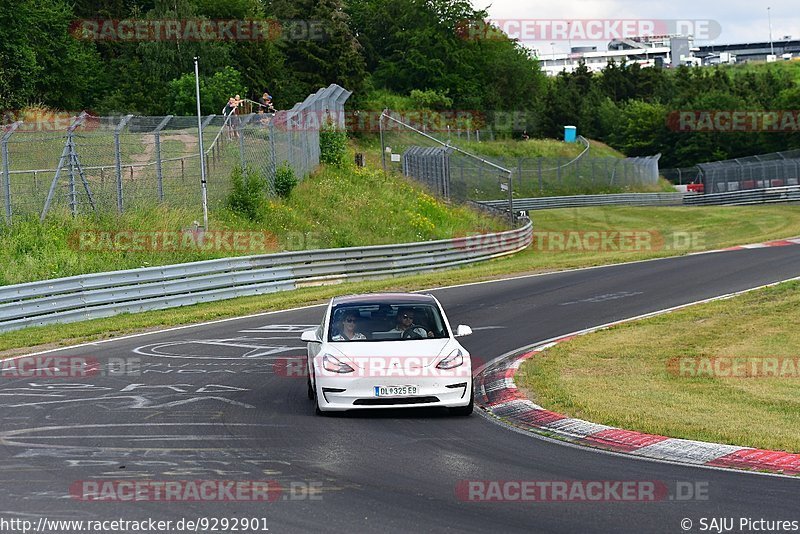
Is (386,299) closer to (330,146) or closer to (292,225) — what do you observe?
(292,225)

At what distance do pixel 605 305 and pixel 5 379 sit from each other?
43.8 ft

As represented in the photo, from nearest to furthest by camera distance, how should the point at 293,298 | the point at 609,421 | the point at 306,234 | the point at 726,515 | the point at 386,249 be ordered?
the point at 726,515
the point at 609,421
the point at 293,298
the point at 386,249
the point at 306,234

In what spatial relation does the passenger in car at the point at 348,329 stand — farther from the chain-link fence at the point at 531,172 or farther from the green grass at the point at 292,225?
the chain-link fence at the point at 531,172

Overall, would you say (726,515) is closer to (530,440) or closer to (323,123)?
(530,440)

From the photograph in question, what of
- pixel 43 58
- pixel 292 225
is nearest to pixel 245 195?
pixel 292 225

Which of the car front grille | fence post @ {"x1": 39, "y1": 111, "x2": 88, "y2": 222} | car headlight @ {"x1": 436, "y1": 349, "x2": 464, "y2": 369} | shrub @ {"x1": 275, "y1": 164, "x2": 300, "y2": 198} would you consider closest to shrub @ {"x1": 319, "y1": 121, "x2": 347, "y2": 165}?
shrub @ {"x1": 275, "y1": 164, "x2": 300, "y2": 198}

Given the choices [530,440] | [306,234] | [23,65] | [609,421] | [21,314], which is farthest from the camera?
[23,65]

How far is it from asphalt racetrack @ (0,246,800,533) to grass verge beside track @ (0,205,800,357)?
9.12 ft

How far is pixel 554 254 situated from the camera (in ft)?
132

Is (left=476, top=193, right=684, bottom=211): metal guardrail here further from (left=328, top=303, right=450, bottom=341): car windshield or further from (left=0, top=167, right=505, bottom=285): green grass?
(left=328, top=303, right=450, bottom=341): car windshield

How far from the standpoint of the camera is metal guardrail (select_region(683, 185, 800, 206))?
6132 centimetres

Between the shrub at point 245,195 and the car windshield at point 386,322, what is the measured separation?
1984 centimetres

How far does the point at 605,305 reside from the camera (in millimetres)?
23766

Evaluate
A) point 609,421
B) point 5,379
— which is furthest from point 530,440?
point 5,379
